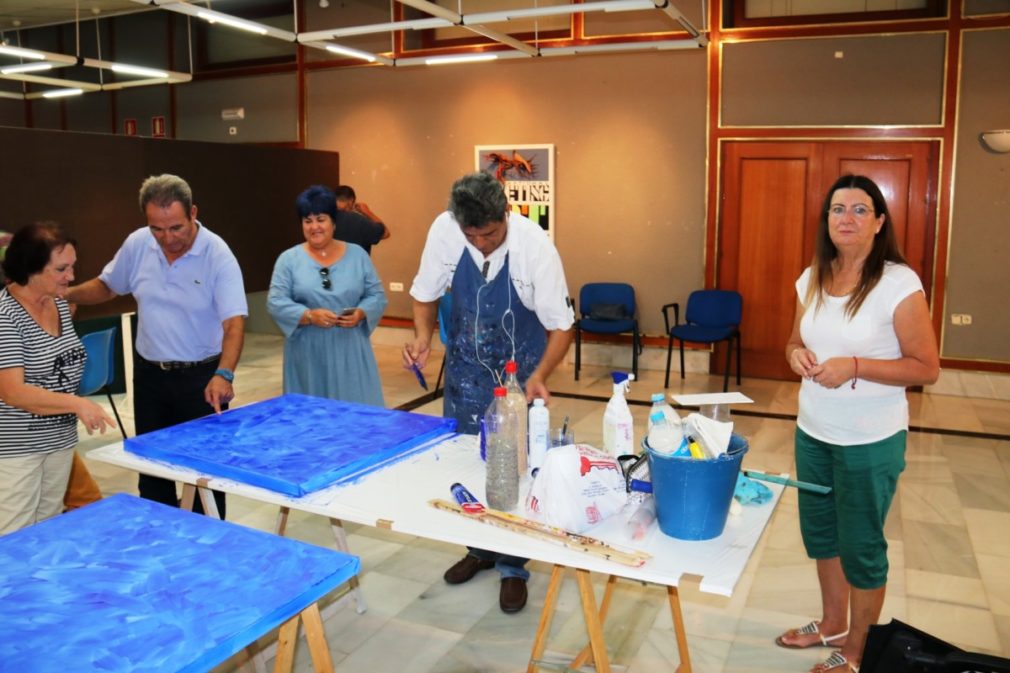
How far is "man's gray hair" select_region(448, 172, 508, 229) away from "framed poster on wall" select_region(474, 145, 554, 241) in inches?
210

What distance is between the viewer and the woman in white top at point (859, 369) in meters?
2.34

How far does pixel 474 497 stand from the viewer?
7.13ft

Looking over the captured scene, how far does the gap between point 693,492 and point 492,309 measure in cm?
129

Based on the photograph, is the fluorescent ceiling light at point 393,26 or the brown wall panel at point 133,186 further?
the fluorescent ceiling light at point 393,26

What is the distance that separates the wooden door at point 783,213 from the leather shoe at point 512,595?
488 centimetres

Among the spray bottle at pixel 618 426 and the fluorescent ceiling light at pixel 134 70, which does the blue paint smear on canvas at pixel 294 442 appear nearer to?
the spray bottle at pixel 618 426

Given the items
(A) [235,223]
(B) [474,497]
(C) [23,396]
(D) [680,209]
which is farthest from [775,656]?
(A) [235,223]

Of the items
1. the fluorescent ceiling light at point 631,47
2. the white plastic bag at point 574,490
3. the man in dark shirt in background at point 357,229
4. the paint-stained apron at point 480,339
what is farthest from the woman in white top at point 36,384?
the fluorescent ceiling light at point 631,47

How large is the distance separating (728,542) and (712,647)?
1.16m

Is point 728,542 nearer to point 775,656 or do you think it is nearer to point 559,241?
point 775,656

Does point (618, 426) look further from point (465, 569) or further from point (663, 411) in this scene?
point (465, 569)

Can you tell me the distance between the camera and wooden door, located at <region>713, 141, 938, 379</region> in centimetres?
688

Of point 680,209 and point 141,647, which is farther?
point 680,209

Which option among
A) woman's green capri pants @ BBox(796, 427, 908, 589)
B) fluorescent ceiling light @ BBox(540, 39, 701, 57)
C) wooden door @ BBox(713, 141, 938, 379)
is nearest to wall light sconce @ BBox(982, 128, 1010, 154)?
wooden door @ BBox(713, 141, 938, 379)
